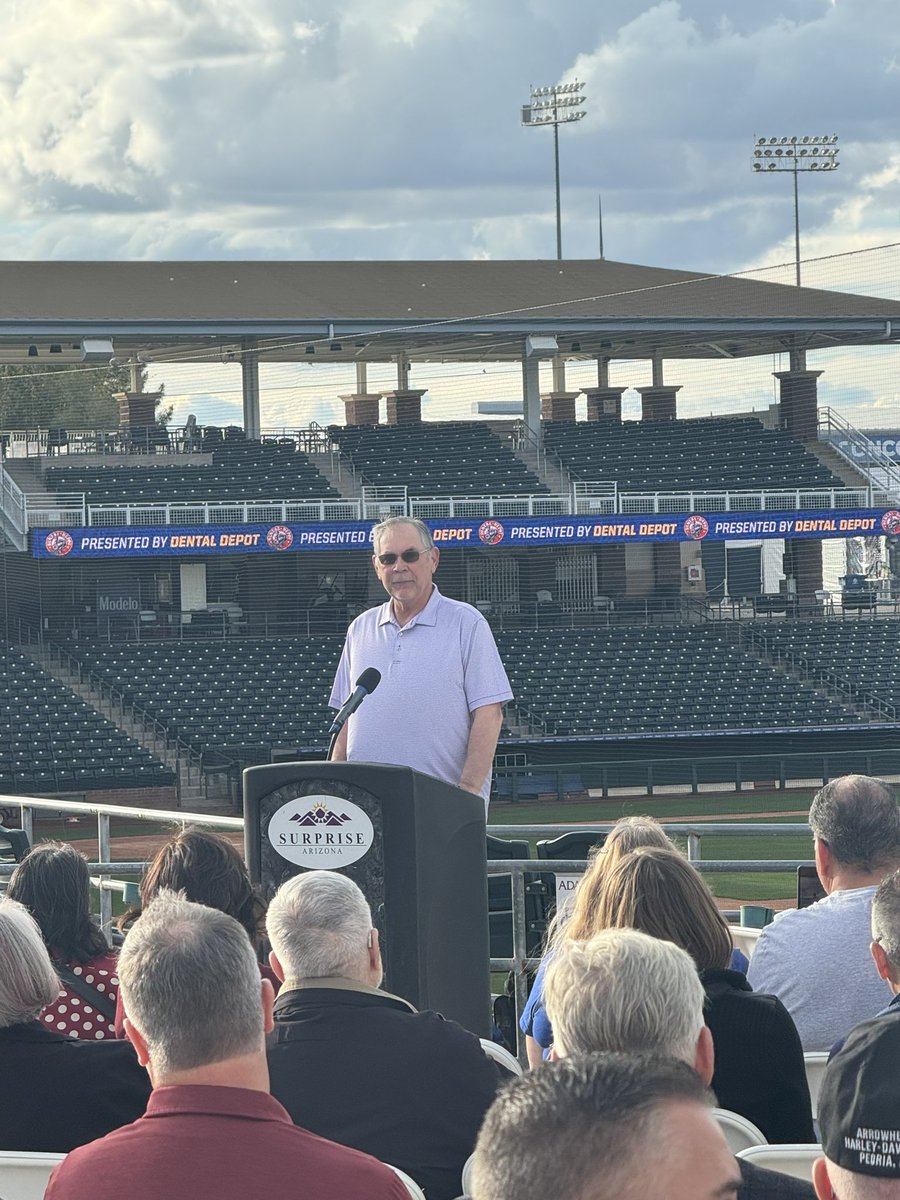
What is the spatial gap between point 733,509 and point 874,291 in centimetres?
1210

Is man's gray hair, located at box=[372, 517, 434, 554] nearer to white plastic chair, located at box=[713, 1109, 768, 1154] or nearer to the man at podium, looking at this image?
the man at podium

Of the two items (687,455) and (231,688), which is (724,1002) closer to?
(231,688)

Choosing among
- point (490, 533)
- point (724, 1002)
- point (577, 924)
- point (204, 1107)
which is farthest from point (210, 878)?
point (490, 533)

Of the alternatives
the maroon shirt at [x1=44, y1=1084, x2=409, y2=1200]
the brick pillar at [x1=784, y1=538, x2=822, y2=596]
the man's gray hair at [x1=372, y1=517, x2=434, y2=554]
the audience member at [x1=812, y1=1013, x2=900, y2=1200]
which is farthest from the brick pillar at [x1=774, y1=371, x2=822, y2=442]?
the audience member at [x1=812, y1=1013, x2=900, y2=1200]

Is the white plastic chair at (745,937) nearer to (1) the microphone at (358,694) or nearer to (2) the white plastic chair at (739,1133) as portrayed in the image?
(1) the microphone at (358,694)

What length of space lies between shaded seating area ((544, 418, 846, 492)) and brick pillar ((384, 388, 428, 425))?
284 cm

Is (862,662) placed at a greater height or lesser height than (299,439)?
lesser

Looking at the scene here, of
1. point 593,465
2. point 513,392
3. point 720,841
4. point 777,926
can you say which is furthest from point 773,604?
point 777,926

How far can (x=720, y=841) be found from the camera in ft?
66.6

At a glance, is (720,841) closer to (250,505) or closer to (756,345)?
(250,505)

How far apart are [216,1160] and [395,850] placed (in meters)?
1.58

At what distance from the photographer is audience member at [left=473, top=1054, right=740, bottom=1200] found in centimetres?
135

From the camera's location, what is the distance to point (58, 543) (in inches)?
1115

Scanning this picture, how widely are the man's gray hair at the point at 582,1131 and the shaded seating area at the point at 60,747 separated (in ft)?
76.4
